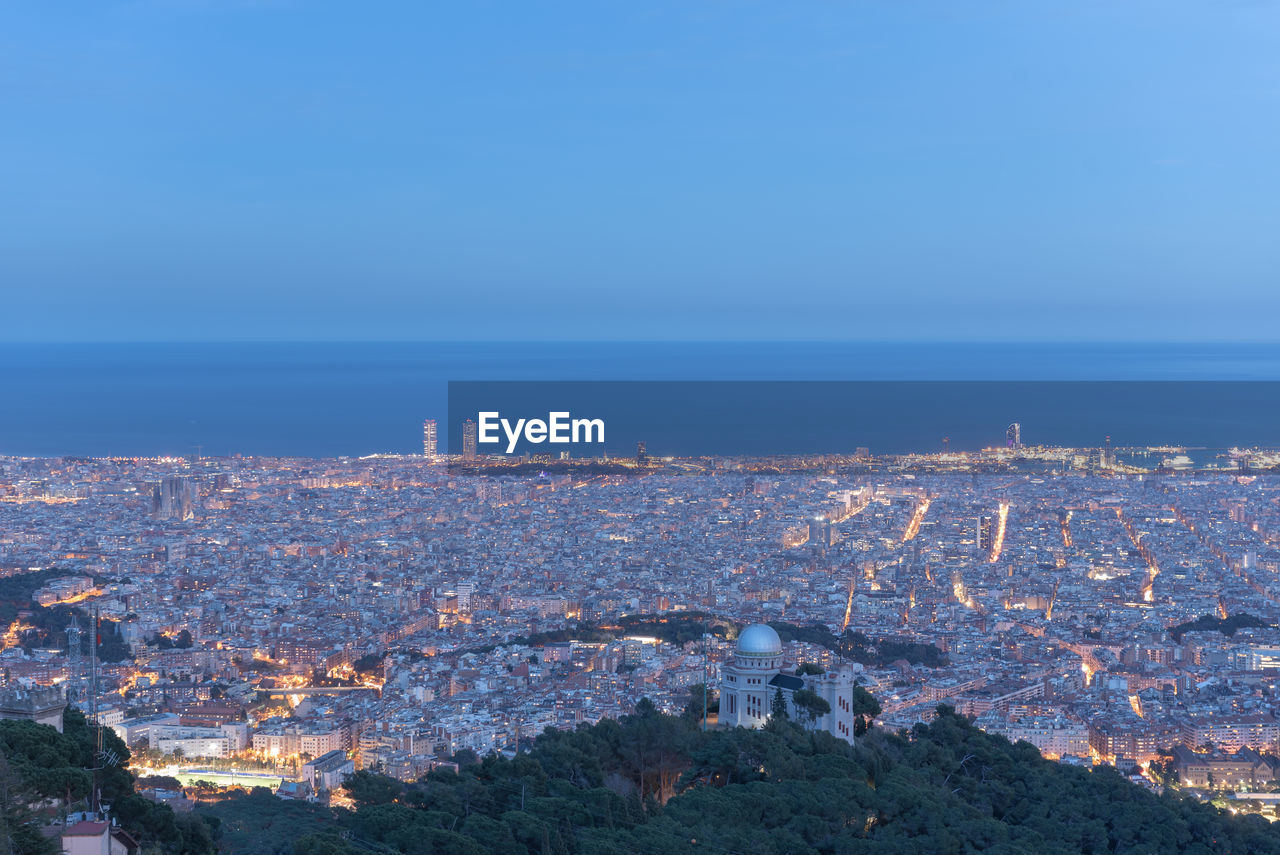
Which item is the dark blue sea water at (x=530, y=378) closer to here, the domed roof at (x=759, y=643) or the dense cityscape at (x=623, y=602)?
the dense cityscape at (x=623, y=602)

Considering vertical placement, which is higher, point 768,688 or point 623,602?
point 768,688

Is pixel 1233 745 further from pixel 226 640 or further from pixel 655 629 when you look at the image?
pixel 226 640

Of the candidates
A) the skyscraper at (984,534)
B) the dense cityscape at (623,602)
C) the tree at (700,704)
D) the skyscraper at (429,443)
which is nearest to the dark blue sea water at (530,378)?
the skyscraper at (429,443)

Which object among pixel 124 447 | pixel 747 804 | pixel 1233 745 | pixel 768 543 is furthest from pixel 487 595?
pixel 124 447

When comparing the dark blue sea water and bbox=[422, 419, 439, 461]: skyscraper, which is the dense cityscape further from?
the dark blue sea water

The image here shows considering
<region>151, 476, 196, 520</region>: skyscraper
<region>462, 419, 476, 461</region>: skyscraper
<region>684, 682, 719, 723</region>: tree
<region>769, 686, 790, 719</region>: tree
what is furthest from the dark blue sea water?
<region>769, 686, 790, 719</region>: tree

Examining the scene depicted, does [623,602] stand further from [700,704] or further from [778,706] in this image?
[778,706]

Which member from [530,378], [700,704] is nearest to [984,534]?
[700,704]
